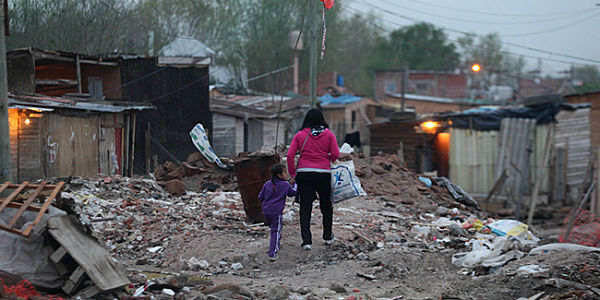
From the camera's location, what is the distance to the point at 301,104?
26.3 metres

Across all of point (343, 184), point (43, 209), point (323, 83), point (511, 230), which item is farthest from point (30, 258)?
point (323, 83)

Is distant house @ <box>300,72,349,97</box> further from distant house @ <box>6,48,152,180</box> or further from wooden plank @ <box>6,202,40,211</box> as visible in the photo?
wooden plank @ <box>6,202,40,211</box>

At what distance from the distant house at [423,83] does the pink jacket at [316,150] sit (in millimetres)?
41289

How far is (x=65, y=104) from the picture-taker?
15414mm

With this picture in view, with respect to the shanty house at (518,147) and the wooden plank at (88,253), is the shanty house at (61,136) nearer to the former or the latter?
the shanty house at (518,147)

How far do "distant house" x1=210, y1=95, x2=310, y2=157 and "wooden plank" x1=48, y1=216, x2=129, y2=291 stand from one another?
607 inches

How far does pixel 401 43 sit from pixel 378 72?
7.87m

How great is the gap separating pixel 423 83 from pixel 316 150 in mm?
43217

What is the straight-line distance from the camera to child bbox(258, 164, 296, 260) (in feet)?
22.9

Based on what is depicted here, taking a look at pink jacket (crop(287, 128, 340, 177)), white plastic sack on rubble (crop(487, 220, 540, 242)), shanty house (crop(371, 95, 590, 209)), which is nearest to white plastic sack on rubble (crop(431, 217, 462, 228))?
white plastic sack on rubble (crop(487, 220, 540, 242))

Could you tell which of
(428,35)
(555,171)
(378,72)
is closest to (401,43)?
(428,35)

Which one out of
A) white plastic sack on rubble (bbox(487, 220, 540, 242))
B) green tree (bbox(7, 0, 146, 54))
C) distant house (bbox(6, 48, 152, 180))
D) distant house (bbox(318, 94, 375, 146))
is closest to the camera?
white plastic sack on rubble (bbox(487, 220, 540, 242))

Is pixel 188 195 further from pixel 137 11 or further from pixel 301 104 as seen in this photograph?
pixel 137 11

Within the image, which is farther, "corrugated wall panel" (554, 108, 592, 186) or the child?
"corrugated wall panel" (554, 108, 592, 186)
